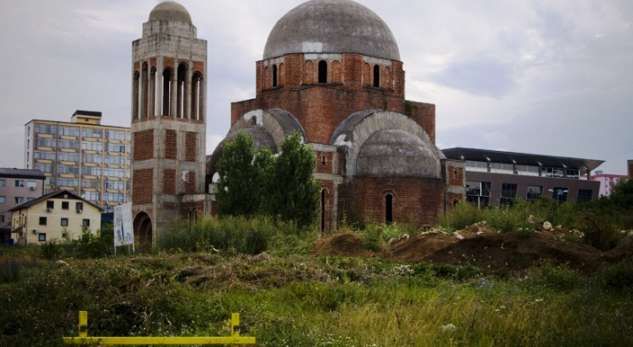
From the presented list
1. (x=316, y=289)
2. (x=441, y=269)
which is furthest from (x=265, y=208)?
(x=316, y=289)

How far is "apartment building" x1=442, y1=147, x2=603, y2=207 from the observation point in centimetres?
7094

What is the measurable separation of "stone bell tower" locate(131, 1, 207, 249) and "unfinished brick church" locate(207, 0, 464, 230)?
2.09 metres

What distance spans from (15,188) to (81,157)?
16646 mm

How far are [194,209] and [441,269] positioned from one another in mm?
23176

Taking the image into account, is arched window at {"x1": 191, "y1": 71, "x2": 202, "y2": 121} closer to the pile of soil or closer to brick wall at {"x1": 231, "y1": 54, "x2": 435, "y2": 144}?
brick wall at {"x1": 231, "y1": 54, "x2": 435, "y2": 144}

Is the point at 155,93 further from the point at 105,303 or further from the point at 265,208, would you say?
the point at 105,303

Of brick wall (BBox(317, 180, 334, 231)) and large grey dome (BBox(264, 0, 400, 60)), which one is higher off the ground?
large grey dome (BBox(264, 0, 400, 60))

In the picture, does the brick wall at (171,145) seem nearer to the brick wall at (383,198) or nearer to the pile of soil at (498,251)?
the brick wall at (383,198)

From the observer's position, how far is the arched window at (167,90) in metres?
43.8

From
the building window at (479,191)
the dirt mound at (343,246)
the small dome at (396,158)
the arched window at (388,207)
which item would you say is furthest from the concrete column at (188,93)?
the building window at (479,191)

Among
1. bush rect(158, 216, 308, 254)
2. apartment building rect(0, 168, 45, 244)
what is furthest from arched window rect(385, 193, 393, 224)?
apartment building rect(0, 168, 45, 244)

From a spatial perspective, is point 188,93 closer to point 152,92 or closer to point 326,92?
point 152,92

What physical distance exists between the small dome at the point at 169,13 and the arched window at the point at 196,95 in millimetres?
2375

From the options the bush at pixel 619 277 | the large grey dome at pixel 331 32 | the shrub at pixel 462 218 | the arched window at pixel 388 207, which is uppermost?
the large grey dome at pixel 331 32
